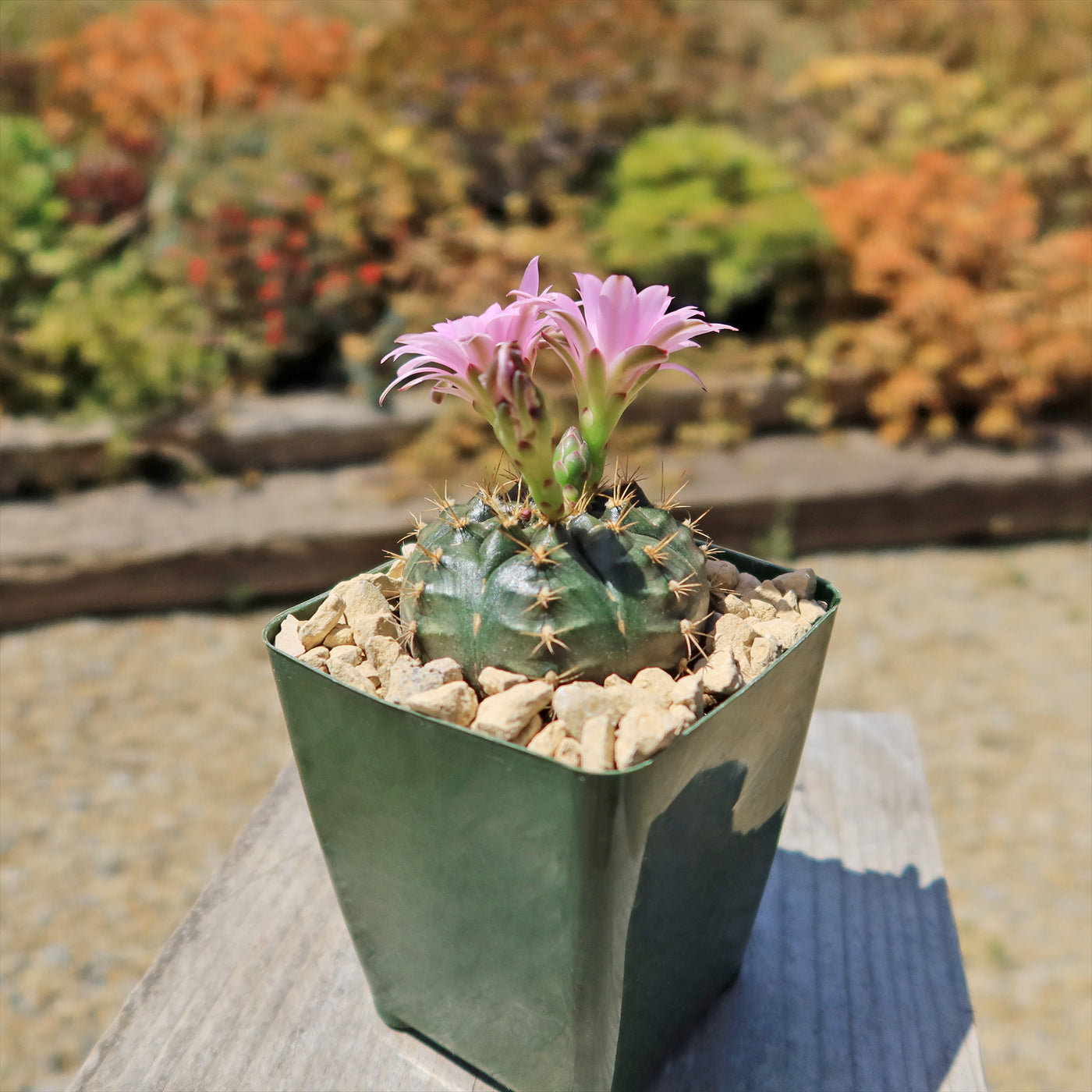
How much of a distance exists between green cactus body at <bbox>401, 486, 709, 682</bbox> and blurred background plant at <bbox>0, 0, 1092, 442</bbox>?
2.55 metres

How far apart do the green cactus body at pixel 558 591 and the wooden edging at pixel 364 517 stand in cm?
204

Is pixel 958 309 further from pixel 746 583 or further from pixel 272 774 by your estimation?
pixel 746 583

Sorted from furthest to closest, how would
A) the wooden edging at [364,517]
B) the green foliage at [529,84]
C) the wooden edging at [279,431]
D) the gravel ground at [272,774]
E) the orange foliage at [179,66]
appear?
the orange foliage at [179,66], the green foliage at [529,84], the wooden edging at [279,431], the wooden edging at [364,517], the gravel ground at [272,774]

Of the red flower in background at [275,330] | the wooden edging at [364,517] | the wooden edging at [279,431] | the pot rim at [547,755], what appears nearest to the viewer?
the pot rim at [547,755]

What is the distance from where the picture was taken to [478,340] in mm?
828

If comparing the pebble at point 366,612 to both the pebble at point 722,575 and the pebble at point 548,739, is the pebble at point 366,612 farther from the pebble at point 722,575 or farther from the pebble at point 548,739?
the pebble at point 722,575

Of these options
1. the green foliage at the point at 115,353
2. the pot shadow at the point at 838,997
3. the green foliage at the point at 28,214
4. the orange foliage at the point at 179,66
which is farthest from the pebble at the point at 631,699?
the orange foliage at the point at 179,66

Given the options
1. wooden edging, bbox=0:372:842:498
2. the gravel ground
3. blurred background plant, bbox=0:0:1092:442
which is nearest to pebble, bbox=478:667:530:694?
the gravel ground

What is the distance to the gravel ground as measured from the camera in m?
1.92

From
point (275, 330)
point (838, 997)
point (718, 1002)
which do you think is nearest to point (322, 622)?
point (718, 1002)

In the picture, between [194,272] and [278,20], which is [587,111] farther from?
[278,20]

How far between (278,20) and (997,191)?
3.64 meters

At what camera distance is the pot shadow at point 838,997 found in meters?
1.05

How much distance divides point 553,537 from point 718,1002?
0.62 meters
